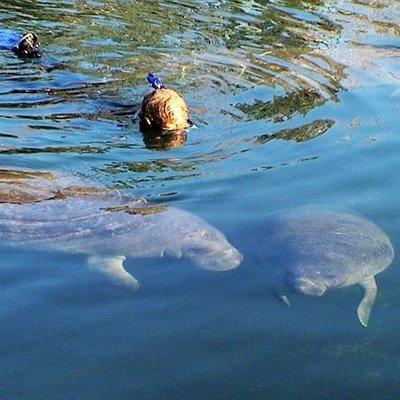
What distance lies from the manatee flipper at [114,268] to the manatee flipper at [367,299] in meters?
1.43

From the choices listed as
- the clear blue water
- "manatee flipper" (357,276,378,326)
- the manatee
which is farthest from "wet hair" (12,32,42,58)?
"manatee flipper" (357,276,378,326)

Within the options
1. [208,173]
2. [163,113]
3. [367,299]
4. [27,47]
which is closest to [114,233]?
[208,173]

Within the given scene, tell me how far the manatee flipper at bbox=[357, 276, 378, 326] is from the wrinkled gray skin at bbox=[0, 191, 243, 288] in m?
0.89

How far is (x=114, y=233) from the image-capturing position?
20.0 ft

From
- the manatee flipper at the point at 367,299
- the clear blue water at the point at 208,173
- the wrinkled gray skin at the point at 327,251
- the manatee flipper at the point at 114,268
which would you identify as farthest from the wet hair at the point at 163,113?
the manatee flipper at the point at 367,299

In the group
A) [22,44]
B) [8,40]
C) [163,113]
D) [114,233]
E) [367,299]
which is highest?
[367,299]

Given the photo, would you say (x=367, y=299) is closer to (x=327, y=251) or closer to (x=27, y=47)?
(x=327, y=251)

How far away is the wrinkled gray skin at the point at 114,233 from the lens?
18.9 ft

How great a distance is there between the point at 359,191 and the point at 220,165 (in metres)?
1.33

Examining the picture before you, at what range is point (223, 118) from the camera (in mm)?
8891

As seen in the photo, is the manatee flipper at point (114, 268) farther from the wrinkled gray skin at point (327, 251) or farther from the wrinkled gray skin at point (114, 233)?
the wrinkled gray skin at point (327, 251)

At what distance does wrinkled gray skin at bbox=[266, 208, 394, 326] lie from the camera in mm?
5293

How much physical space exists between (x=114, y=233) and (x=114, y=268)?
23.7 inches

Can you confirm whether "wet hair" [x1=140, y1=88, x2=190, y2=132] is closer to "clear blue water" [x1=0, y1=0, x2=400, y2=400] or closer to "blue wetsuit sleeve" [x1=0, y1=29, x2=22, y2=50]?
"clear blue water" [x1=0, y1=0, x2=400, y2=400]
